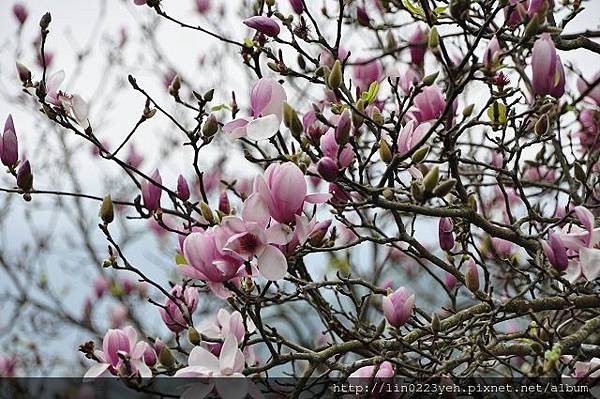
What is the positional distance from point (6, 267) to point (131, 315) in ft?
2.33

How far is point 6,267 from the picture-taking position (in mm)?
3348

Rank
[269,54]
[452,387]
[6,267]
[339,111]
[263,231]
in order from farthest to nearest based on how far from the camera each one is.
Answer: [6,267]
[269,54]
[339,111]
[452,387]
[263,231]

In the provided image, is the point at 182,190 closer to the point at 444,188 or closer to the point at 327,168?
the point at 327,168

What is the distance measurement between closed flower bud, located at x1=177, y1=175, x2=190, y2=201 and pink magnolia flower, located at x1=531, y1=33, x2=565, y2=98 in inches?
24.3

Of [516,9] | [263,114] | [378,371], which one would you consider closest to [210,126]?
[263,114]

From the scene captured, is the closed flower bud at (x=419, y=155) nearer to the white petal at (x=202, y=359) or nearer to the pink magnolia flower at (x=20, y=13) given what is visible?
the white petal at (x=202, y=359)

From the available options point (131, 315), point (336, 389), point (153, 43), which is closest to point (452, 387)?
point (336, 389)

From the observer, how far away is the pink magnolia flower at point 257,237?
947 millimetres

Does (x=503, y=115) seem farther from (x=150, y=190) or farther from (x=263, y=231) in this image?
(x=150, y=190)

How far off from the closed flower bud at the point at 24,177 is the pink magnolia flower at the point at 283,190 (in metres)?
0.48

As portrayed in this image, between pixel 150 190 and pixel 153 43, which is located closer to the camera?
pixel 150 190

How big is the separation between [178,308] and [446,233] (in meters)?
0.49

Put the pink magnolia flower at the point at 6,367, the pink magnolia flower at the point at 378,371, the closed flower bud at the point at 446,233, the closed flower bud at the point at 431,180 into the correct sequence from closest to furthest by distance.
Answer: the closed flower bud at the point at 431,180, the pink magnolia flower at the point at 378,371, the closed flower bud at the point at 446,233, the pink magnolia flower at the point at 6,367

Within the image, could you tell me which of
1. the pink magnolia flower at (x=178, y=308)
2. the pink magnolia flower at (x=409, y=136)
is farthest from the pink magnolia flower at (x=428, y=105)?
the pink magnolia flower at (x=178, y=308)
